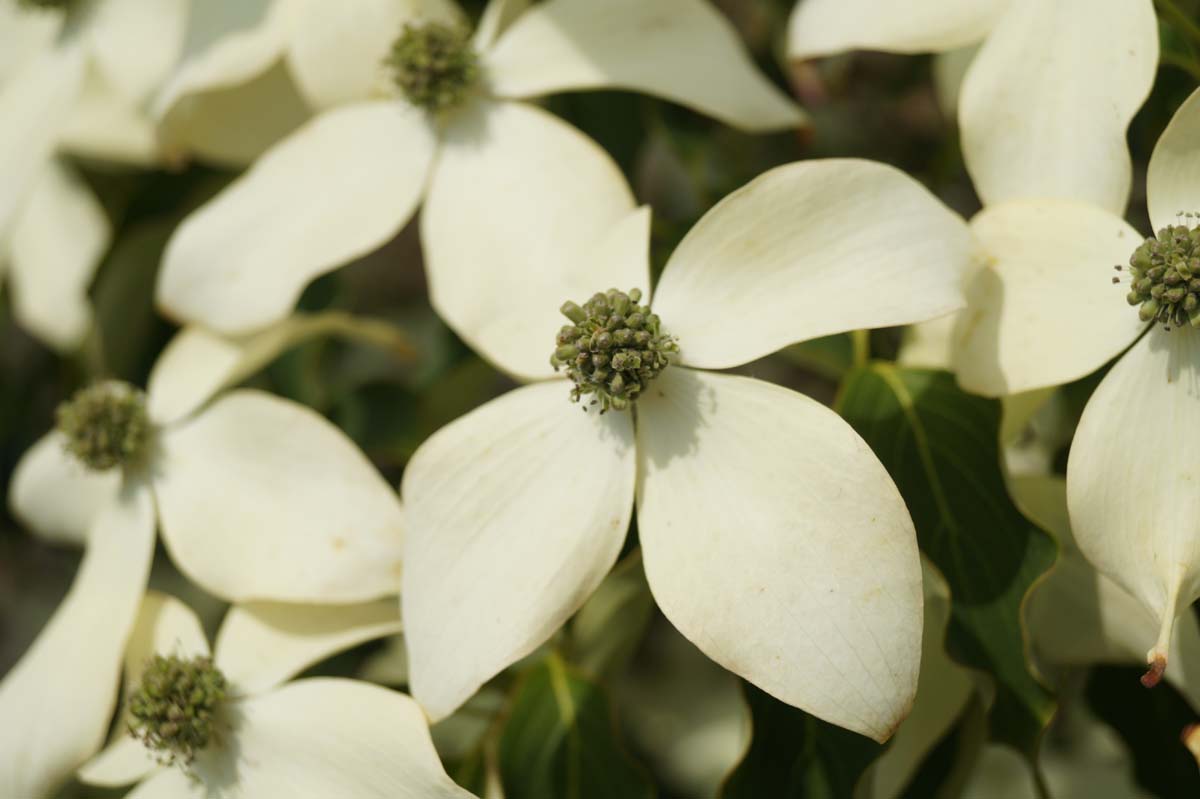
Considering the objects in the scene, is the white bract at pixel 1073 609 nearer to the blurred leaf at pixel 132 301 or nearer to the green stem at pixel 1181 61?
the green stem at pixel 1181 61

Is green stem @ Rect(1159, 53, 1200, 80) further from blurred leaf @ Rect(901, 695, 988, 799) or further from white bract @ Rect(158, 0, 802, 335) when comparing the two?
blurred leaf @ Rect(901, 695, 988, 799)

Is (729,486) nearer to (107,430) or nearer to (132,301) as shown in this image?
(107,430)

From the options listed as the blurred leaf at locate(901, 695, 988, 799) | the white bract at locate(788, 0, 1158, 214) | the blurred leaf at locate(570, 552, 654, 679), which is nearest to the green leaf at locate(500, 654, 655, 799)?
the blurred leaf at locate(570, 552, 654, 679)

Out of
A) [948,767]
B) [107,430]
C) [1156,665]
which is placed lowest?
[948,767]

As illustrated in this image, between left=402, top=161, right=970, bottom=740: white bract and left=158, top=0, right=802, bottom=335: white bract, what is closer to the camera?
left=402, top=161, right=970, bottom=740: white bract

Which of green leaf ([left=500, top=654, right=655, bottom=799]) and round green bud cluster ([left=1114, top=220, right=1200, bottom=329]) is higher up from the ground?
round green bud cluster ([left=1114, top=220, right=1200, bottom=329])

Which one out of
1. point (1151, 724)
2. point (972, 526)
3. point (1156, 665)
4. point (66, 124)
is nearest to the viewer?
point (1156, 665)

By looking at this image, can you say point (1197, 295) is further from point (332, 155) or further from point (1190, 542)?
point (332, 155)

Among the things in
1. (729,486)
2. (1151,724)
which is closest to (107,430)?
(729,486)
